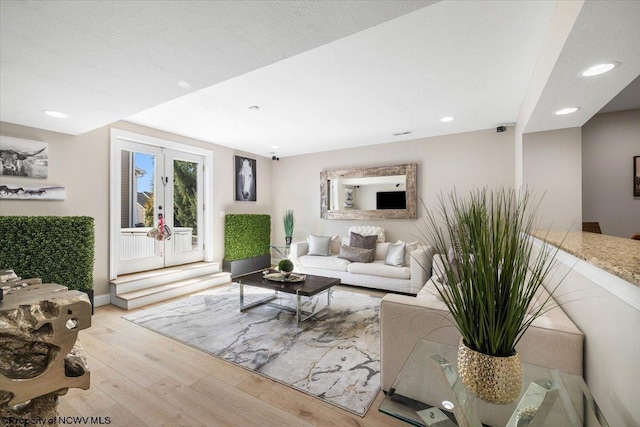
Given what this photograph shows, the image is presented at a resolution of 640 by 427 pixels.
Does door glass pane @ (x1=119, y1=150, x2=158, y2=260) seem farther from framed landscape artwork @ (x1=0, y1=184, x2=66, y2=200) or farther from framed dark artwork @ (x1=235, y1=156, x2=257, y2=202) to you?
framed dark artwork @ (x1=235, y1=156, x2=257, y2=202)

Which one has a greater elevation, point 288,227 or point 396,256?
point 288,227

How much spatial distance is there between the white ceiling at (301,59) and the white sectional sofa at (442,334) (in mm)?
1502

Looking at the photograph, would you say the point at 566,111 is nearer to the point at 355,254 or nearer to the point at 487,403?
the point at 487,403

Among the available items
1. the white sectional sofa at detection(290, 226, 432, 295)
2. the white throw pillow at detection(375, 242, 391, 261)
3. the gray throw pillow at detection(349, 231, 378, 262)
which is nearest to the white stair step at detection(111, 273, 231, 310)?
the white sectional sofa at detection(290, 226, 432, 295)

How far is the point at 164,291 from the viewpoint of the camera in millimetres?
3975

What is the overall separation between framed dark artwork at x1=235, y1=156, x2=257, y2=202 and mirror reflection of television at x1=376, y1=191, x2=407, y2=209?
274cm

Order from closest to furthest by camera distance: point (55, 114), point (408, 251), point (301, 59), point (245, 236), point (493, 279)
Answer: point (493, 279) → point (301, 59) → point (55, 114) → point (408, 251) → point (245, 236)

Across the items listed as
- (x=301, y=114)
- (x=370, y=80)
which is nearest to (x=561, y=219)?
(x=370, y=80)

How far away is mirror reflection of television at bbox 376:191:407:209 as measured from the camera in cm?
509

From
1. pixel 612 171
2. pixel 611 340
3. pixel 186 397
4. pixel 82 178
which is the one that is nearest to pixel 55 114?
pixel 82 178

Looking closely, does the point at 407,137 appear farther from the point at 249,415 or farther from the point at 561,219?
the point at 249,415

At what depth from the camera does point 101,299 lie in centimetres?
375

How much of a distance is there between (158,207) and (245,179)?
6.24 feet

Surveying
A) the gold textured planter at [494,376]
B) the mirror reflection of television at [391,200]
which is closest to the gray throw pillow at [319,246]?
the mirror reflection of television at [391,200]
